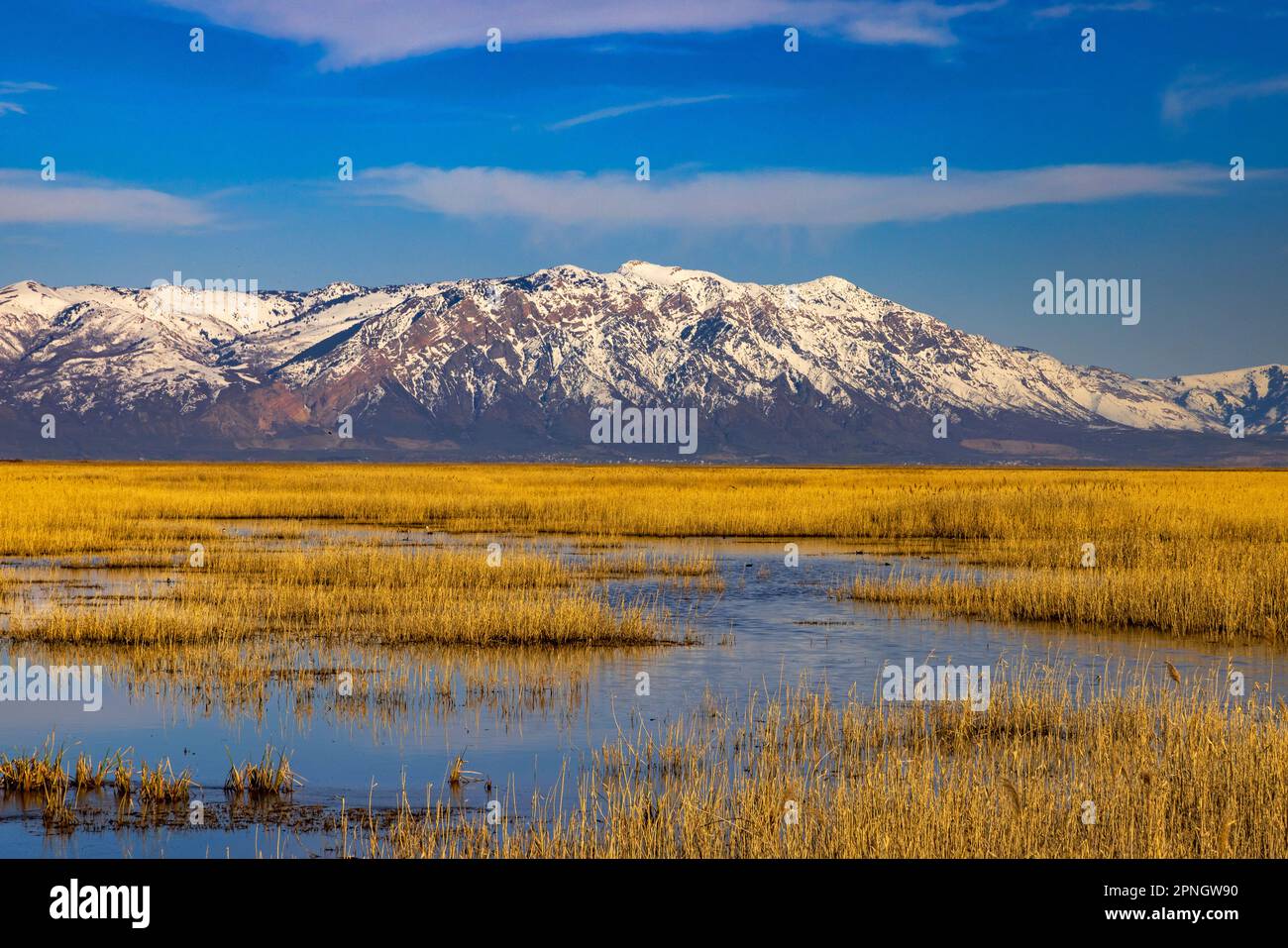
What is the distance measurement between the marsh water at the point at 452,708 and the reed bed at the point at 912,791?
75 centimetres

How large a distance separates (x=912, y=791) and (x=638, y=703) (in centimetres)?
561

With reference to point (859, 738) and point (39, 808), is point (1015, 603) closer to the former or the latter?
point (859, 738)

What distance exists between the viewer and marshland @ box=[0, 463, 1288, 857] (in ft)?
34.4

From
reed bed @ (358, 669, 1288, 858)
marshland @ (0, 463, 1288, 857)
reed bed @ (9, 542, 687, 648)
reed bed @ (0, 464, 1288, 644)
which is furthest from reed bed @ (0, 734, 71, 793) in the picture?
reed bed @ (0, 464, 1288, 644)

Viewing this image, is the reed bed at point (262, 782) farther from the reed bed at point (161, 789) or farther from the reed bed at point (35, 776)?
the reed bed at point (35, 776)

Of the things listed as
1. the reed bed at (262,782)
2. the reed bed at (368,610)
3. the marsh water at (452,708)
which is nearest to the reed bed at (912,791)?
the marsh water at (452,708)

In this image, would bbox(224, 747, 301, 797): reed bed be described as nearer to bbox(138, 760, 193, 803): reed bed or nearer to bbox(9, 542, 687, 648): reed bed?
bbox(138, 760, 193, 803): reed bed

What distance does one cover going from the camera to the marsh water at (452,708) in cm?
1119

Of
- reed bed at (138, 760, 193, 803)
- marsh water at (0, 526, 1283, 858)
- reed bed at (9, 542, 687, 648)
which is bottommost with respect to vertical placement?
marsh water at (0, 526, 1283, 858)

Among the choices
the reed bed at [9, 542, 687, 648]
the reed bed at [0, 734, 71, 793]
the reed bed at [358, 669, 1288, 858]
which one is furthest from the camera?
the reed bed at [9, 542, 687, 648]

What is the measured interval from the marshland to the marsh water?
2.2 inches

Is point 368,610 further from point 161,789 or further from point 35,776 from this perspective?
point 161,789
